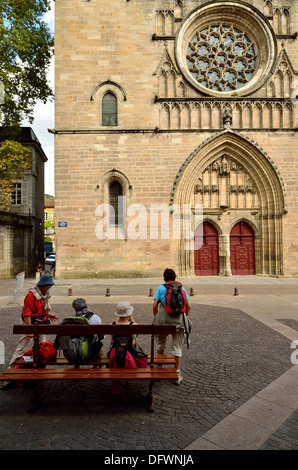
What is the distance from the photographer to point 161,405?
139 inches

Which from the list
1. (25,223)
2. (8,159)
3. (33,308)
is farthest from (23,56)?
(33,308)

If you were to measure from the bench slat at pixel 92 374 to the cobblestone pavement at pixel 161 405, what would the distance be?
0.42m

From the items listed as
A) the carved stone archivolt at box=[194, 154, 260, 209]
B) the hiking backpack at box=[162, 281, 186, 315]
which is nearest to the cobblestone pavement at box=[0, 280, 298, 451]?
the hiking backpack at box=[162, 281, 186, 315]

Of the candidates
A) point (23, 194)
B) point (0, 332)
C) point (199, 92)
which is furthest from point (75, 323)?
point (23, 194)

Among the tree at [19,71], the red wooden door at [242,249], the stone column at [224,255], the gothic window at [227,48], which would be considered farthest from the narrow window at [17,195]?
the red wooden door at [242,249]

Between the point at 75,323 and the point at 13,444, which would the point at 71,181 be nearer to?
the point at 75,323

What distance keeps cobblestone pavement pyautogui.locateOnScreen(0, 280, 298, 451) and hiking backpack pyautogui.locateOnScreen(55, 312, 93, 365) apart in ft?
1.76

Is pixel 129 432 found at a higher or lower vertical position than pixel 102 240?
lower

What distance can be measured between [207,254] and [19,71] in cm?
1577

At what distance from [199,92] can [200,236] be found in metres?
8.46

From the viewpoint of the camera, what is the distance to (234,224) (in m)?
17.3

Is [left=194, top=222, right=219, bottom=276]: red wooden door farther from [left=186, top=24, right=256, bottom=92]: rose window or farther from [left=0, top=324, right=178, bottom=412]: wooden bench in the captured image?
[left=0, top=324, right=178, bottom=412]: wooden bench

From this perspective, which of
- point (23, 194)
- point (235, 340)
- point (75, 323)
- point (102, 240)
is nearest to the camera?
point (75, 323)

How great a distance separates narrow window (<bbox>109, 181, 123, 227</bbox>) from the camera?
16.2 meters
